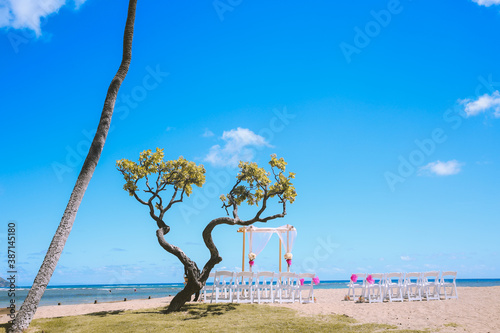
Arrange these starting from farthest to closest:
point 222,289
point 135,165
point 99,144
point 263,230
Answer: point 263,230 < point 222,289 < point 135,165 < point 99,144

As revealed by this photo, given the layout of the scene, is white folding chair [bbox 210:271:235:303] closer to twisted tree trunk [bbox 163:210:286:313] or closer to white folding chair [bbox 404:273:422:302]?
twisted tree trunk [bbox 163:210:286:313]

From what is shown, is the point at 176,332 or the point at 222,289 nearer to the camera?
the point at 176,332

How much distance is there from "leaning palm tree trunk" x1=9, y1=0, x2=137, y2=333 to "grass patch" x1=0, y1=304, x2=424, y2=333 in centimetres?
73

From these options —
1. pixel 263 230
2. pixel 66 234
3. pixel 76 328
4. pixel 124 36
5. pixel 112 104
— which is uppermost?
pixel 124 36

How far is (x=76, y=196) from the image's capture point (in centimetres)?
951

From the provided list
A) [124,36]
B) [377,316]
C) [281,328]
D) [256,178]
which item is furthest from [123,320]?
[124,36]

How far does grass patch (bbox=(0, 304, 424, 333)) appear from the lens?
9016 mm

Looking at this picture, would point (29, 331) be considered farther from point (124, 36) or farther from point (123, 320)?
point (124, 36)

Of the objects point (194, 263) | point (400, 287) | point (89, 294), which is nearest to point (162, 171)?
point (194, 263)

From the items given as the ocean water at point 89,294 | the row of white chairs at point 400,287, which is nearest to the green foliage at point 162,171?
the row of white chairs at point 400,287

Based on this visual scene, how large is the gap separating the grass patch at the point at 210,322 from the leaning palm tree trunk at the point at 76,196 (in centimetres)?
73

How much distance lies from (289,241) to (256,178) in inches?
223

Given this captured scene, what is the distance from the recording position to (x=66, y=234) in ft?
30.0

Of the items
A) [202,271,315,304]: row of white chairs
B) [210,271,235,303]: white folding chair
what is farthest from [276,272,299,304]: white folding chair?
[210,271,235,303]: white folding chair
